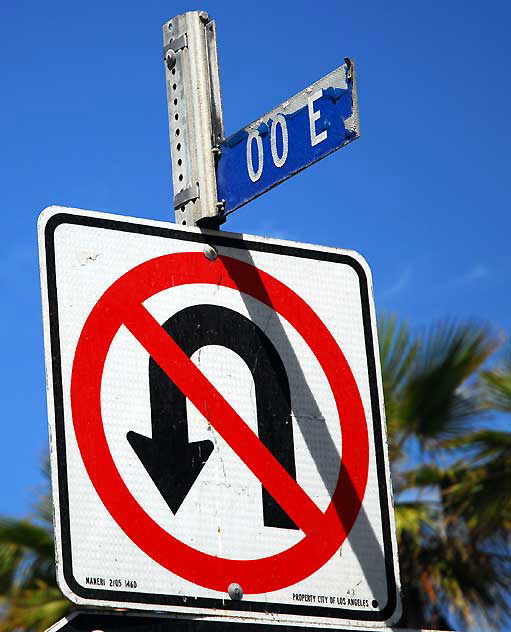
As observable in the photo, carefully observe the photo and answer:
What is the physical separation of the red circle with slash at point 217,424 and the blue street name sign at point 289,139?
16cm

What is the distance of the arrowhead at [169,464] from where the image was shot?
214 cm

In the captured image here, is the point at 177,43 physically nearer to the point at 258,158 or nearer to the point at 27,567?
the point at 258,158

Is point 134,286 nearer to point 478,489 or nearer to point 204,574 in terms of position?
point 204,574

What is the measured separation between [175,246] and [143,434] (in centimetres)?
38

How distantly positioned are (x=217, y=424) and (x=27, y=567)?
7215mm

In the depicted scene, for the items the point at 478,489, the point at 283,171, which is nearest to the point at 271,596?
the point at 283,171

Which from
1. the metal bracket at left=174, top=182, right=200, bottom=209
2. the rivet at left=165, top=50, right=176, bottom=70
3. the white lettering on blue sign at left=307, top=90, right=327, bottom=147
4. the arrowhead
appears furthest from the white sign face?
the rivet at left=165, top=50, right=176, bottom=70

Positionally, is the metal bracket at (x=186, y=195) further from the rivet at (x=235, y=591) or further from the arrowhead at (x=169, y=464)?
the rivet at (x=235, y=591)

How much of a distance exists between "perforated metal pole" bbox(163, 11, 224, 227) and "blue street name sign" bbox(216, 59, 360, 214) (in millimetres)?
31

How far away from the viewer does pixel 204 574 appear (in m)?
2.12

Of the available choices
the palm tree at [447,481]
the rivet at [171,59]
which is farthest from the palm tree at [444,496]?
the rivet at [171,59]

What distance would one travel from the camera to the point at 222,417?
227cm

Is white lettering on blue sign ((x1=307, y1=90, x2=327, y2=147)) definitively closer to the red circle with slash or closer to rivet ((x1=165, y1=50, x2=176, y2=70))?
the red circle with slash

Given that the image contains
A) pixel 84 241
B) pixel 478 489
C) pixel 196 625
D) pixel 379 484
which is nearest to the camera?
pixel 196 625
